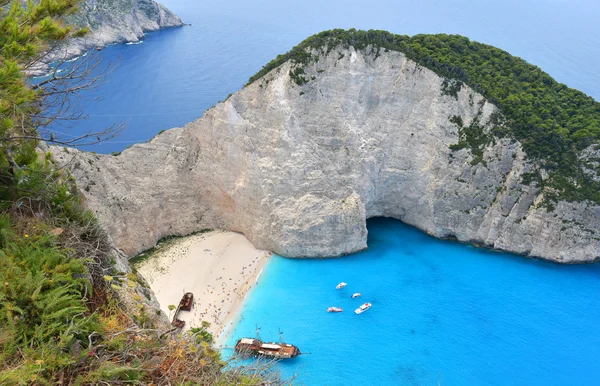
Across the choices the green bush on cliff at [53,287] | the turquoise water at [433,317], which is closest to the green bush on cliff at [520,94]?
the turquoise water at [433,317]

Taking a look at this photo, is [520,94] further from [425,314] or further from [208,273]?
[208,273]

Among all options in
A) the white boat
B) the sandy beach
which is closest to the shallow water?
the sandy beach

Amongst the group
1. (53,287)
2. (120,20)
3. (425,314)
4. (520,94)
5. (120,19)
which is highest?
(520,94)

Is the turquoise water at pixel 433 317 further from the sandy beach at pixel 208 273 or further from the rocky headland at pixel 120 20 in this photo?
the rocky headland at pixel 120 20

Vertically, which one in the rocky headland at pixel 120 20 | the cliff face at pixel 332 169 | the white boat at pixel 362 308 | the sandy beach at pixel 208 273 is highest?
the rocky headland at pixel 120 20

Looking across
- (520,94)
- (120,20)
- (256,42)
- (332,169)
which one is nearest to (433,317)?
(332,169)

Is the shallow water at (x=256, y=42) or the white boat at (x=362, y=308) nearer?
the white boat at (x=362, y=308)
